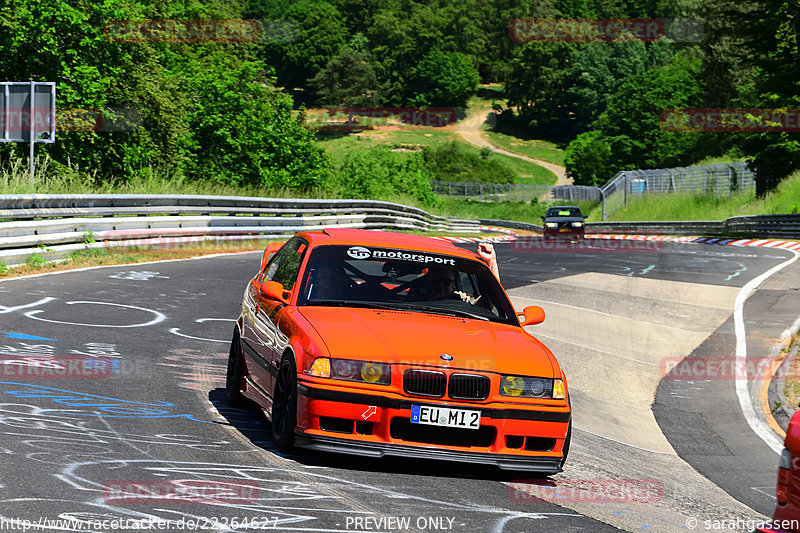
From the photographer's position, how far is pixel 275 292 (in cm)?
727

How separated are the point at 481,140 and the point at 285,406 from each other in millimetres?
146935

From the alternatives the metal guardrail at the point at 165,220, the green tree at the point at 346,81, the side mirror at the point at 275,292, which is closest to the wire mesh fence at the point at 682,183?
the metal guardrail at the point at 165,220

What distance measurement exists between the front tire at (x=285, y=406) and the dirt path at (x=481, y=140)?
120 metres

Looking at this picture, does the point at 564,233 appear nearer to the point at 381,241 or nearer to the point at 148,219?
the point at 148,219

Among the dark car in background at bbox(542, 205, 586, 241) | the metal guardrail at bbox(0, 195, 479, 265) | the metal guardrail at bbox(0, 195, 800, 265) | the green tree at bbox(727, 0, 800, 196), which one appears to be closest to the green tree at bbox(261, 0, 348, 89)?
the green tree at bbox(727, 0, 800, 196)

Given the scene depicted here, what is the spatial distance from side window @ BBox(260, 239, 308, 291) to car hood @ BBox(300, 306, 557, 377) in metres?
0.62

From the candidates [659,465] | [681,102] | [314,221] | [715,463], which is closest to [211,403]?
[659,465]

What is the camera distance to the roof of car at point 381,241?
7.84 metres

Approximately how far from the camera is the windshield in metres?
7.40

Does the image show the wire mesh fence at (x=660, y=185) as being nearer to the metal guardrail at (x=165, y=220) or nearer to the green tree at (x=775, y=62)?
the green tree at (x=775, y=62)

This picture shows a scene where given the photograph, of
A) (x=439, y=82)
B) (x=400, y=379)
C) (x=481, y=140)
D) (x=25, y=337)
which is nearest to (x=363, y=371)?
(x=400, y=379)

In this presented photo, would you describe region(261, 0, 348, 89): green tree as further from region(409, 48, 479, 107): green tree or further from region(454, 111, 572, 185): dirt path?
region(454, 111, 572, 185): dirt path

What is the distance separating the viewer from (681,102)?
10512cm

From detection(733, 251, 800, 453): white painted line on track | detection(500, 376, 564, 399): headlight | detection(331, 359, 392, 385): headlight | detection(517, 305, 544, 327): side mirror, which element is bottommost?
detection(733, 251, 800, 453): white painted line on track
